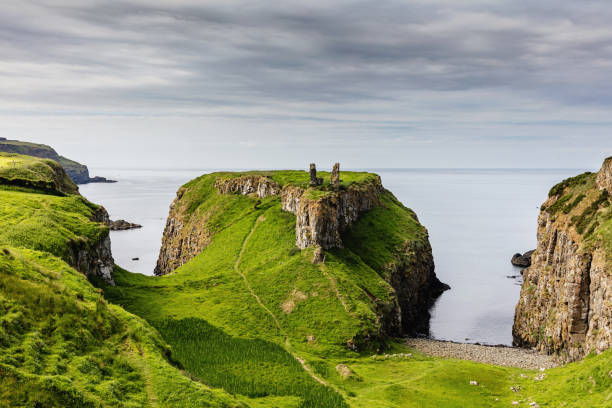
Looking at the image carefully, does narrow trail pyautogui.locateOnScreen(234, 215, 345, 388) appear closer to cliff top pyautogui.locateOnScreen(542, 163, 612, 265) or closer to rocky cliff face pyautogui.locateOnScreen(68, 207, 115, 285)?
rocky cliff face pyautogui.locateOnScreen(68, 207, 115, 285)

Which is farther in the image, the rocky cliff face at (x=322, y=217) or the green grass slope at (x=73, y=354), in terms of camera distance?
the rocky cliff face at (x=322, y=217)

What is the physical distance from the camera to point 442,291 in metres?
151

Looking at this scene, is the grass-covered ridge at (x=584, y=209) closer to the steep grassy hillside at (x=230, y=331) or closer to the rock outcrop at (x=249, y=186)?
the steep grassy hillside at (x=230, y=331)

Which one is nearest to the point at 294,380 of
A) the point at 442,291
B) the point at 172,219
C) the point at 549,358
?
the point at 549,358

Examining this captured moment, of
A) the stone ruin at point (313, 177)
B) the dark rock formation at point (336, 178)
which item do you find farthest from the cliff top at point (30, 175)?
the dark rock formation at point (336, 178)

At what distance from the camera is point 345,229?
4941 inches

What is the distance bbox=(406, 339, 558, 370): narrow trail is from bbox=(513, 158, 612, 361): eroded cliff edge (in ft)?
10.5

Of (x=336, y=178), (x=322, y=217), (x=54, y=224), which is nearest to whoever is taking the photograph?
(x=54, y=224)

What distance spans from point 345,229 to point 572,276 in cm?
5965

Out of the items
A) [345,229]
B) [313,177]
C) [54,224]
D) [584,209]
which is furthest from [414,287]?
[54,224]

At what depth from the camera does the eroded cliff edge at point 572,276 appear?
7212 cm

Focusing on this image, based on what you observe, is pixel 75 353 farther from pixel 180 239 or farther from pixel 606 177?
pixel 180 239

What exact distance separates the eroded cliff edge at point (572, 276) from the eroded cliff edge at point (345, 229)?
3020cm

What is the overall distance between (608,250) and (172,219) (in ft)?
500
